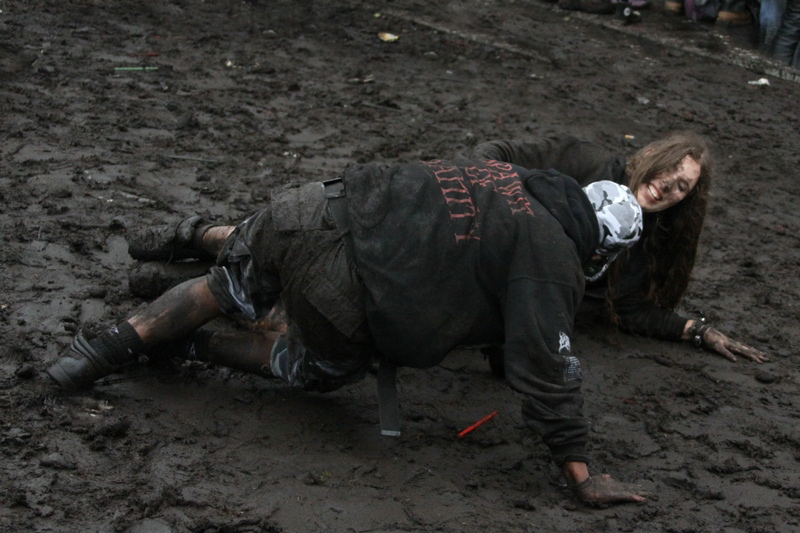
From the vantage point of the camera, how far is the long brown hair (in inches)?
147

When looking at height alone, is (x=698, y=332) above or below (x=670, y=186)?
below

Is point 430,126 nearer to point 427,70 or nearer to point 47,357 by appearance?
point 427,70

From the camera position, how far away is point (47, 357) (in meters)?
3.40

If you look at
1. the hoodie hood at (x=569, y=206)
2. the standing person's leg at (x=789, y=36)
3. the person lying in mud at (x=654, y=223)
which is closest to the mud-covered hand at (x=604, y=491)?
the hoodie hood at (x=569, y=206)

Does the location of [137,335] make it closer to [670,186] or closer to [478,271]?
[478,271]

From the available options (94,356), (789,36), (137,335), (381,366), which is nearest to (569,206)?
(381,366)

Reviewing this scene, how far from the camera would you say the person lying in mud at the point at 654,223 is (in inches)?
147

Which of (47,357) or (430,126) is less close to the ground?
(430,126)

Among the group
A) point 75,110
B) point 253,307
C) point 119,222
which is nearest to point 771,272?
point 253,307

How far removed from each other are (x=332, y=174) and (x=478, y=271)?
8.70 ft

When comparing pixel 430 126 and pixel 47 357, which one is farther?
pixel 430 126

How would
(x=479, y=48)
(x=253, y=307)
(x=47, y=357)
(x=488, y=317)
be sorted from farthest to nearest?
1. (x=479, y=48)
2. (x=47, y=357)
3. (x=253, y=307)
4. (x=488, y=317)

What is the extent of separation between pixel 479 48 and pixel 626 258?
4.10m

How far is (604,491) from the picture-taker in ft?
9.88
